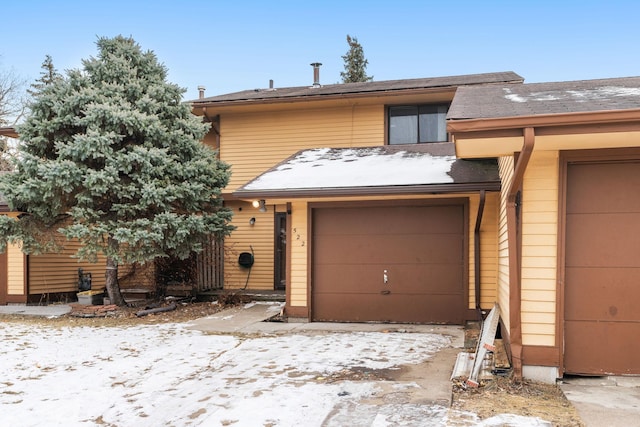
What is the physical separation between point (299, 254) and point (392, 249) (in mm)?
1667

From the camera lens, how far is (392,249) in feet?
30.5

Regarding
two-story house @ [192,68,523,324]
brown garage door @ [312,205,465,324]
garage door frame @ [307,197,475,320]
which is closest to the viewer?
two-story house @ [192,68,523,324]

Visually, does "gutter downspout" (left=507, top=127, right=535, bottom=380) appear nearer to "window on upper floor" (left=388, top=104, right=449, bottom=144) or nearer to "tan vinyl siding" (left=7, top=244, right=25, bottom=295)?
"window on upper floor" (left=388, top=104, right=449, bottom=144)

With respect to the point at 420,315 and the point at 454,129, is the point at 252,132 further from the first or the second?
the point at 454,129

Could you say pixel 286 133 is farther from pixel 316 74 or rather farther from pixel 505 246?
pixel 505 246

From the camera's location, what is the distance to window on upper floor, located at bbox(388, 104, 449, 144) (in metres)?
13.1

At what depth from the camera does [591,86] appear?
22.1 feet

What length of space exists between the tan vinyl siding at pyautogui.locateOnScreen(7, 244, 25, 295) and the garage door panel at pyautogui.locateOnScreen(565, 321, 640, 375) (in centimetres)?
1183

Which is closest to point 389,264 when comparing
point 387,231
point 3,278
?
point 387,231

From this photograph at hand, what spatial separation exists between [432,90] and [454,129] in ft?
26.5

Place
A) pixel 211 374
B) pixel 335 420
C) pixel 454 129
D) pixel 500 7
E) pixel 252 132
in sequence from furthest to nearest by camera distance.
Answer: pixel 500 7, pixel 252 132, pixel 211 374, pixel 454 129, pixel 335 420

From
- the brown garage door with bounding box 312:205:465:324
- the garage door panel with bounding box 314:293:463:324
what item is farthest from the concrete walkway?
the brown garage door with bounding box 312:205:465:324

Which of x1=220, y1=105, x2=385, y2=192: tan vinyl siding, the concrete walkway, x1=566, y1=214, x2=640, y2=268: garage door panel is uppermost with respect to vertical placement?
x1=220, y1=105, x2=385, y2=192: tan vinyl siding

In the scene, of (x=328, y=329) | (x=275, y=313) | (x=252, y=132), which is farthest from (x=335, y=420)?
(x=252, y=132)
